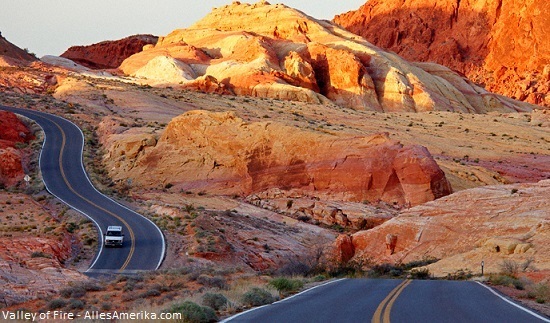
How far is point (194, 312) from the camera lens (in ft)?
42.9

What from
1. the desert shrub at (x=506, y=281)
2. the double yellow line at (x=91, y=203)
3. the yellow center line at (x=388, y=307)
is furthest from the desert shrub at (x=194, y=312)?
the double yellow line at (x=91, y=203)

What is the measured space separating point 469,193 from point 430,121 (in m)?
48.6

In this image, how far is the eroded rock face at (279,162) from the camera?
46062 mm

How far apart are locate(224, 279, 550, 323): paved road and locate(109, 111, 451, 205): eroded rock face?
27133mm

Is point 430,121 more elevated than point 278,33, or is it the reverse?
point 278,33

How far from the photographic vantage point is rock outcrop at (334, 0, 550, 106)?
14212 centimetres

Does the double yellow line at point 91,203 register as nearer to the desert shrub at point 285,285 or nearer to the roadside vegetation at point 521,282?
the desert shrub at point 285,285

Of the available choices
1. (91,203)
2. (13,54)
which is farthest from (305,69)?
(91,203)

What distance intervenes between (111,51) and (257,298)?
151m

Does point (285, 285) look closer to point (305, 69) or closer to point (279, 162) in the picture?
point (279, 162)

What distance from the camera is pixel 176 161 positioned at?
52781 millimetres

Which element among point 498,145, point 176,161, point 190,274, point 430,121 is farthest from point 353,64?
point 190,274

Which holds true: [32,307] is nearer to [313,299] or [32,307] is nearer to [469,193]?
[313,299]

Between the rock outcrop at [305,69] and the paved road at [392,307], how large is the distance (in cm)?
6846
